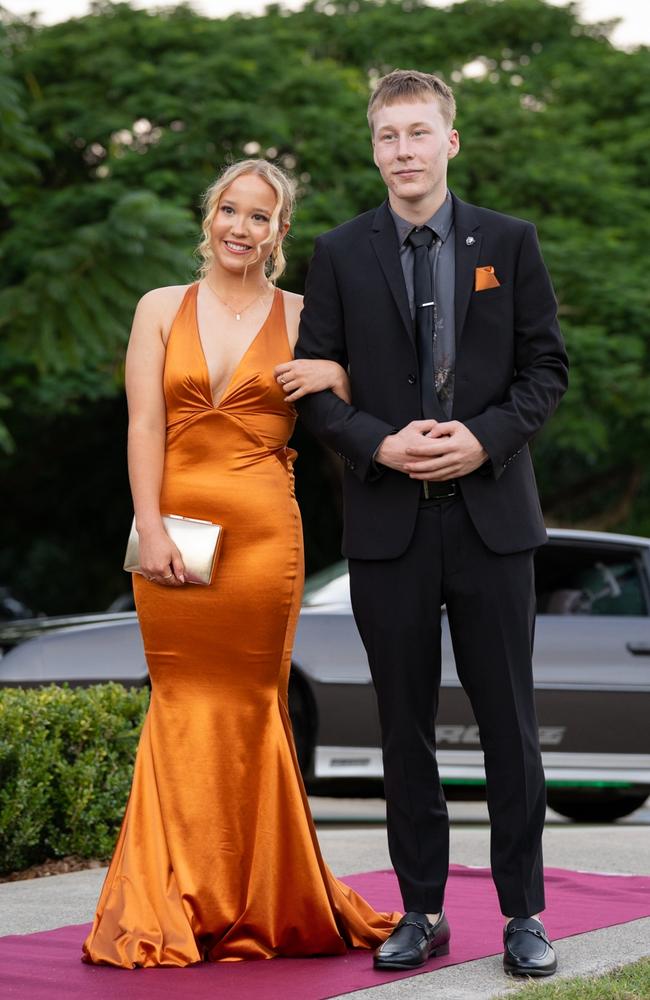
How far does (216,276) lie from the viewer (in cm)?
465

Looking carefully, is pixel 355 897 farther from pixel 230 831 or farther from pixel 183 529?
pixel 183 529

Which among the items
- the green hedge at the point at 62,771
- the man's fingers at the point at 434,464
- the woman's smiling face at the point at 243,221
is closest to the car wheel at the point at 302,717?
the green hedge at the point at 62,771

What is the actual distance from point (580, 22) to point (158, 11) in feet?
21.2

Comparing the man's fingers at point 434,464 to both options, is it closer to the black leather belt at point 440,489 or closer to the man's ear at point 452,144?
the black leather belt at point 440,489

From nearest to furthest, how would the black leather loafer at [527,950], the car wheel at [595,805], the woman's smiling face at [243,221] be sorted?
the black leather loafer at [527,950]
the woman's smiling face at [243,221]
the car wheel at [595,805]

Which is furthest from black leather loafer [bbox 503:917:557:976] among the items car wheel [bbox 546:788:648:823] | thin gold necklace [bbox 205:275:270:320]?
car wheel [bbox 546:788:648:823]

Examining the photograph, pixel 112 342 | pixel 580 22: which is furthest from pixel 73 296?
pixel 580 22

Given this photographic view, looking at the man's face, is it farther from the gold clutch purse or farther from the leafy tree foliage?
the leafy tree foliage

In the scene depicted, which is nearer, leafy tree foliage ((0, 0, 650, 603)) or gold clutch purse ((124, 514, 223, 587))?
gold clutch purse ((124, 514, 223, 587))

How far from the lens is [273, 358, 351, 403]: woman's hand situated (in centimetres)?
427

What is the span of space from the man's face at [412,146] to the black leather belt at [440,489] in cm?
79

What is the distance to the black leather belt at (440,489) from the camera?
4.17 metres

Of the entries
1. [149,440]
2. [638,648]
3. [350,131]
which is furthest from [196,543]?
[350,131]

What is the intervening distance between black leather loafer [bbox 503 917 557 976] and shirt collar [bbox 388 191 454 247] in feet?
6.16
